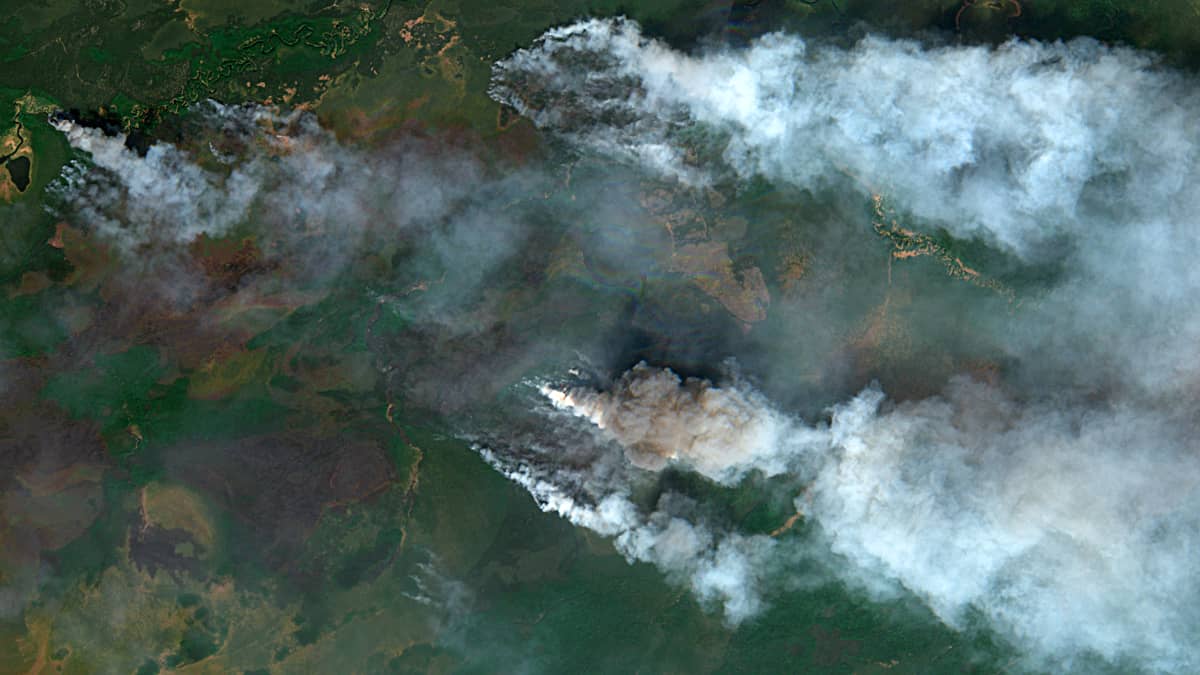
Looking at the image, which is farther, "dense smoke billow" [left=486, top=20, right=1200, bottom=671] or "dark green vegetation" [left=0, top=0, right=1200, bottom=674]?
"dark green vegetation" [left=0, top=0, right=1200, bottom=674]

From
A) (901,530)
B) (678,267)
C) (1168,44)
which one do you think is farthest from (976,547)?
(1168,44)

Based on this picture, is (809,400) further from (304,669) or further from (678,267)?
(304,669)

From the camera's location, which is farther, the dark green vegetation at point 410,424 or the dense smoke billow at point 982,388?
the dark green vegetation at point 410,424

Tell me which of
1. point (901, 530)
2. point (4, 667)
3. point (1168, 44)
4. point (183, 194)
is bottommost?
point (4, 667)
